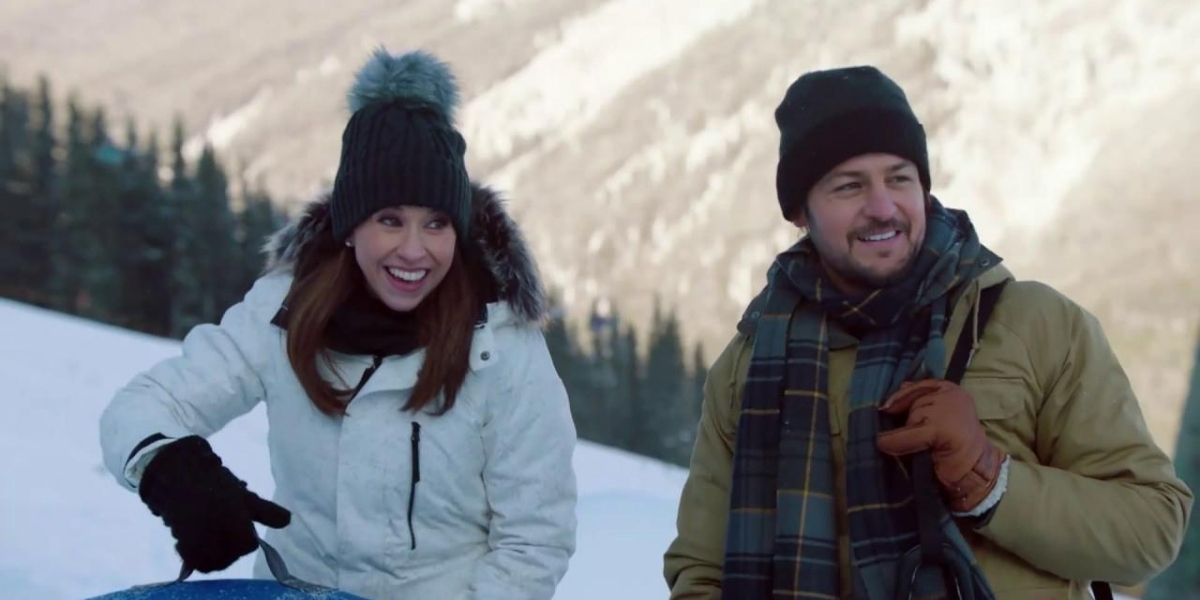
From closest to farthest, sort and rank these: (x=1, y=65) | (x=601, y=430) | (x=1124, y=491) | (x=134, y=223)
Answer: (x=1124, y=491)
(x=134, y=223)
(x=1, y=65)
(x=601, y=430)

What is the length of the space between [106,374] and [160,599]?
1030 cm

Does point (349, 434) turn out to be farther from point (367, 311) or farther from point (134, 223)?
point (134, 223)

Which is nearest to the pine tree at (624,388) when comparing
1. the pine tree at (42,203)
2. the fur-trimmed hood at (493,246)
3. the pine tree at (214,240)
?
the pine tree at (214,240)

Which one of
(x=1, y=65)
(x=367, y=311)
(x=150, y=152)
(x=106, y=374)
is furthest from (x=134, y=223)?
(x=367, y=311)

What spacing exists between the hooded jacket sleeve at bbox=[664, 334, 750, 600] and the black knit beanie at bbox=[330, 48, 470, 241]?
638 mm

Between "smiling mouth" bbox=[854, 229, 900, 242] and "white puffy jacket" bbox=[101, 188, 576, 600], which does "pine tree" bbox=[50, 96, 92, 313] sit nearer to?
"white puffy jacket" bbox=[101, 188, 576, 600]

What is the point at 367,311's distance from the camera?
251 cm

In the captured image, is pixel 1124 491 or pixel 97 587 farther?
pixel 97 587

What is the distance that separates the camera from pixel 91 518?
17.9 feet

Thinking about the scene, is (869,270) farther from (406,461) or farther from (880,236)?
(406,461)

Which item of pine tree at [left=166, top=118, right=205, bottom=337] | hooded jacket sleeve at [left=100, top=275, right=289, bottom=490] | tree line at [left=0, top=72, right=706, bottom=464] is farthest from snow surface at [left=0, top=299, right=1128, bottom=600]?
tree line at [left=0, top=72, right=706, bottom=464]

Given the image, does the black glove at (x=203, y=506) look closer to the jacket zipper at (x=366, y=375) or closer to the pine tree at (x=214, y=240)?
the jacket zipper at (x=366, y=375)

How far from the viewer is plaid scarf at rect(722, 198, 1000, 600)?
2.08m

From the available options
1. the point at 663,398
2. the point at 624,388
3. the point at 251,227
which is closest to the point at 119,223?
the point at 251,227
